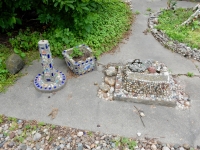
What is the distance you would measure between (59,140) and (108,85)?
1.54 meters

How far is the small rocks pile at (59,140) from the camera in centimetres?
337

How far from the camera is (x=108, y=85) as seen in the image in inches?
174

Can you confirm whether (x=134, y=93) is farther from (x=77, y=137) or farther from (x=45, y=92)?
(x=45, y=92)

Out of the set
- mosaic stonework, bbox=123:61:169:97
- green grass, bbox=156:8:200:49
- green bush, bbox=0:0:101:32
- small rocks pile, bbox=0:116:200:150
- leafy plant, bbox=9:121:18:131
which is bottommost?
small rocks pile, bbox=0:116:200:150

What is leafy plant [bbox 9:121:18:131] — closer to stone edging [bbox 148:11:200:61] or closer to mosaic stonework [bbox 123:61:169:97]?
mosaic stonework [bbox 123:61:169:97]

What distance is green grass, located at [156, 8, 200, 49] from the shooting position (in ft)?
18.4

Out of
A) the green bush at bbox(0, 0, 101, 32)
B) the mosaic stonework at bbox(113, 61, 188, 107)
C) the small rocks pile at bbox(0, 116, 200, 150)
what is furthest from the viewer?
the green bush at bbox(0, 0, 101, 32)

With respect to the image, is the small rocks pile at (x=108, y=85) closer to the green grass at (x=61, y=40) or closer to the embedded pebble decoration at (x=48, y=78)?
the green grass at (x=61, y=40)

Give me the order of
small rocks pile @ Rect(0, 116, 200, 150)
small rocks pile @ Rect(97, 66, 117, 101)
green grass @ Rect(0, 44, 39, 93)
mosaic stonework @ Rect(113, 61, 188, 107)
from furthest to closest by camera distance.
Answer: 1. green grass @ Rect(0, 44, 39, 93)
2. small rocks pile @ Rect(97, 66, 117, 101)
3. mosaic stonework @ Rect(113, 61, 188, 107)
4. small rocks pile @ Rect(0, 116, 200, 150)

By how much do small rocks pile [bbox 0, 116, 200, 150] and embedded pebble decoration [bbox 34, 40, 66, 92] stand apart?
2.77 feet

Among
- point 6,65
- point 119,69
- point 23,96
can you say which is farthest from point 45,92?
point 119,69

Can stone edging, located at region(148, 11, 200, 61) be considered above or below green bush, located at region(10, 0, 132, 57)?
below

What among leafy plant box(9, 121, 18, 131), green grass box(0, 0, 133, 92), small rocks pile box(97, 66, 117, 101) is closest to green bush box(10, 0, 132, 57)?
green grass box(0, 0, 133, 92)

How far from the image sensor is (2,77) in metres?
4.46
